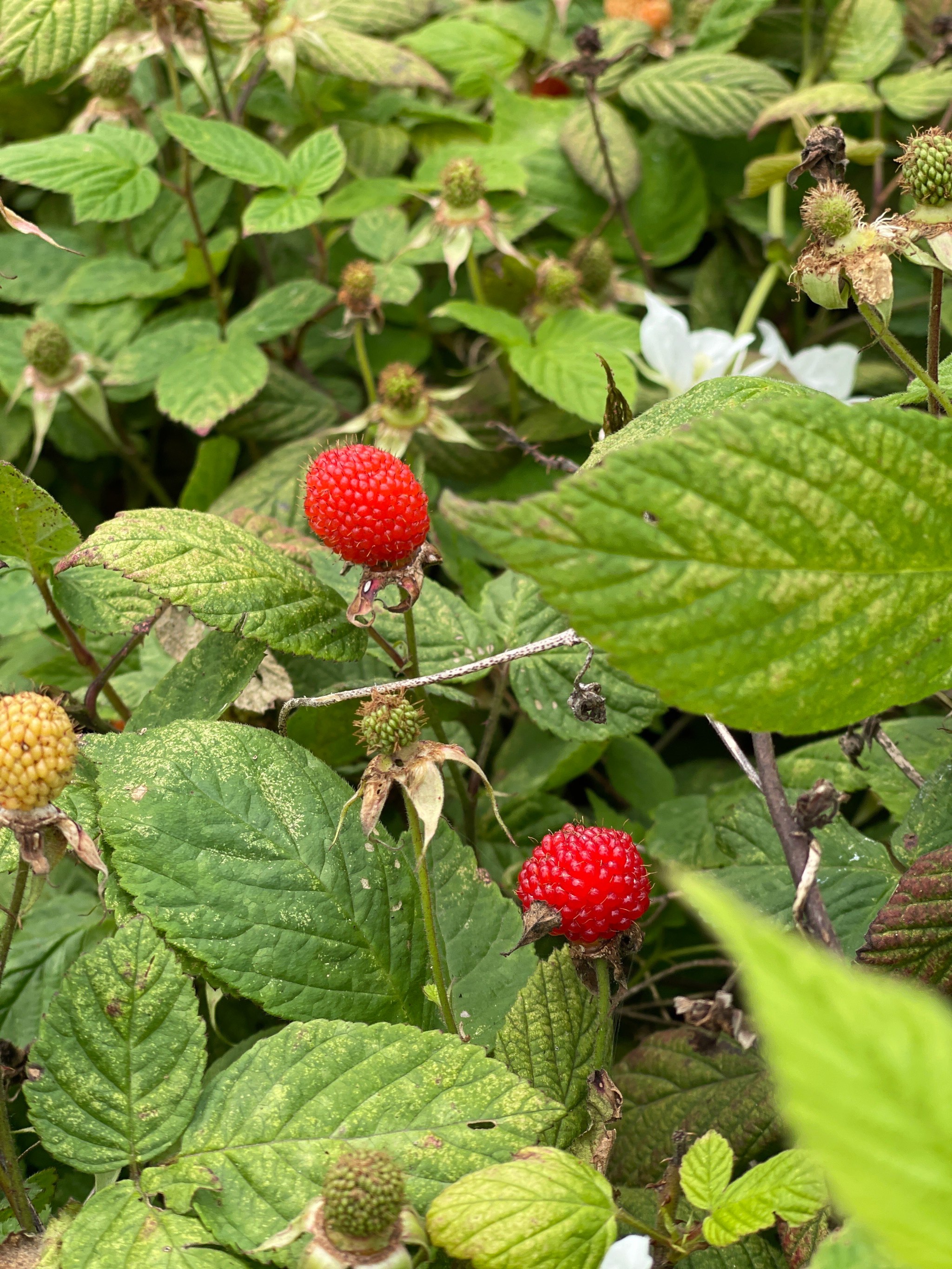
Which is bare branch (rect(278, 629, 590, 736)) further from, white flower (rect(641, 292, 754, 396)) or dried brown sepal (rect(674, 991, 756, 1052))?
white flower (rect(641, 292, 754, 396))

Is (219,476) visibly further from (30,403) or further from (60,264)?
(60,264)

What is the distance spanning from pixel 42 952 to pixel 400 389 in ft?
2.27

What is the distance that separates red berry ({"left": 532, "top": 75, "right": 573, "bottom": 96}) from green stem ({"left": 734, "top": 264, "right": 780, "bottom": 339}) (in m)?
0.53

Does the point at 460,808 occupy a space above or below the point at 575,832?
below

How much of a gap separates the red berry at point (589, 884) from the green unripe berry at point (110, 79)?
1.30m

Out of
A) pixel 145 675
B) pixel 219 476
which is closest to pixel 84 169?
pixel 219 476

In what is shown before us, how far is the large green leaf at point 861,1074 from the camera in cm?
27

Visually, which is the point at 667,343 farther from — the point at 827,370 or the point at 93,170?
the point at 93,170

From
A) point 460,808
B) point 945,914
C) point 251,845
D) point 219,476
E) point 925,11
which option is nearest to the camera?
point 945,914

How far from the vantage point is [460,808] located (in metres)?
1.04

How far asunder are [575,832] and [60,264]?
1.28 meters

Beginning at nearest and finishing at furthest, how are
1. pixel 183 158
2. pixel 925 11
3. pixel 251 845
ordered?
1. pixel 251 845
2. pixel 183 158
3. pixel 925 11

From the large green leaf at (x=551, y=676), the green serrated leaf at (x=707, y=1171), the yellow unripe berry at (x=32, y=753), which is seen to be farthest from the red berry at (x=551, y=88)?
the green serrated leaf at (x=707, y=1171)

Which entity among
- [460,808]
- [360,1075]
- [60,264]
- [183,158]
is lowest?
[460,808]
